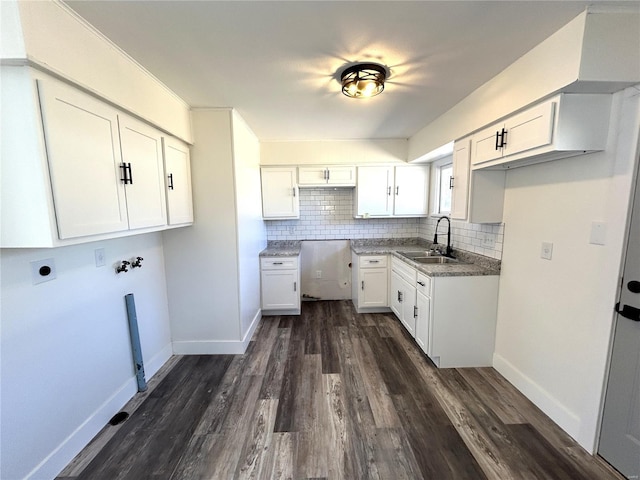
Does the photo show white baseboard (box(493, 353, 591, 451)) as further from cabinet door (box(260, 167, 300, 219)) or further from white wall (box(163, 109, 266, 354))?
cabinet door (box(260, 167, 300, 219))

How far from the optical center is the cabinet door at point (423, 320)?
238 centimetres

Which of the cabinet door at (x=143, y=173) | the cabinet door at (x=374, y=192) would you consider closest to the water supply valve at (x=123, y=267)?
the cabinet door at (x=143, y=173)

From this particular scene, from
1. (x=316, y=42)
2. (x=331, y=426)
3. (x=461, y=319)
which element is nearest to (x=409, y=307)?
(x=461, y=319)

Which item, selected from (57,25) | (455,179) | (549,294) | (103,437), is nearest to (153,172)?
(57,25)

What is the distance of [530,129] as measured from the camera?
1.58m

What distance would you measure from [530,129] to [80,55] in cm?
256

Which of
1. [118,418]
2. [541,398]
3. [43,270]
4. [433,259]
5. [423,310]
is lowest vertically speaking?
[118,418]

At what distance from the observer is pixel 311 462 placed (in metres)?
1.48

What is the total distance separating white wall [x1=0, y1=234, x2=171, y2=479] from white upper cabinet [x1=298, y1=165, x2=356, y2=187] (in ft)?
6.86

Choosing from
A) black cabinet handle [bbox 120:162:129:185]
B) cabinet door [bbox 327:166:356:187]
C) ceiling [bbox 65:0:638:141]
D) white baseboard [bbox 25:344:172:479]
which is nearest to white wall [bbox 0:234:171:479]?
white baseboard [bbox 25:344:172:479]

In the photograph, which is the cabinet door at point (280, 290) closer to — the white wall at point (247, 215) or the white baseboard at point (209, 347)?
the white wall at point (247, 215)

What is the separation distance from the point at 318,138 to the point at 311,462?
3299mm

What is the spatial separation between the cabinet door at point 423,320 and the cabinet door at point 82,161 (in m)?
2.50

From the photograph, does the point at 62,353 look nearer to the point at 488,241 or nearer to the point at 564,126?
the point at 564,126
